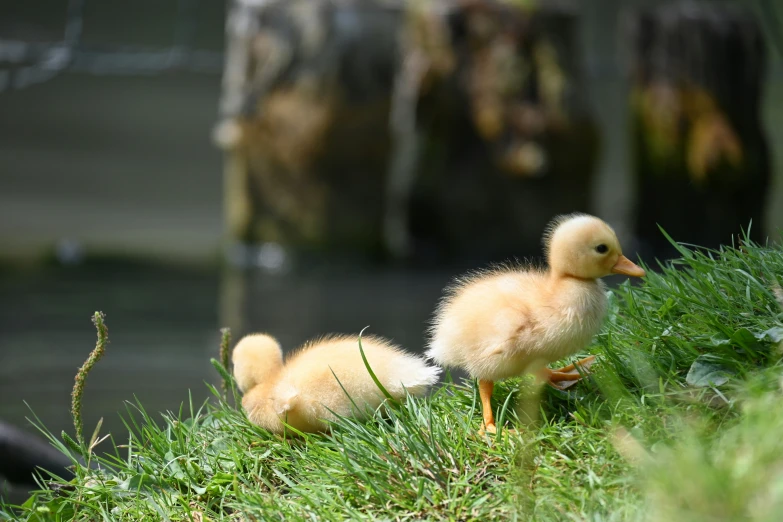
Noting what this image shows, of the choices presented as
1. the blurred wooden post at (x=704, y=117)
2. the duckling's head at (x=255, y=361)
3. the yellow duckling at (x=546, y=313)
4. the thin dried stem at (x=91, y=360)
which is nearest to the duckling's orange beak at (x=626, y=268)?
the yellow duckling at (x=546, y=313)

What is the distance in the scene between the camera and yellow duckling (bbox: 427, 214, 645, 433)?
1.94 meters

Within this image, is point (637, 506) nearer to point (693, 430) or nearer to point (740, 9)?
point (693, 430)

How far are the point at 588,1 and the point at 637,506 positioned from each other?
49.2 ft

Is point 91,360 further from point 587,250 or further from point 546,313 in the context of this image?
point 587,250

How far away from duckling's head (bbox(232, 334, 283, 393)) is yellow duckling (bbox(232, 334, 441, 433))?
0.28 feet

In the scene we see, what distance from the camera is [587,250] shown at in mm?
1941

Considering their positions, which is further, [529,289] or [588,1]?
[588,1]

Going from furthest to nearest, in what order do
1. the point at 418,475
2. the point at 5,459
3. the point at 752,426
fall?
the point at 5,459, the point at 418,475, the point at 752,426

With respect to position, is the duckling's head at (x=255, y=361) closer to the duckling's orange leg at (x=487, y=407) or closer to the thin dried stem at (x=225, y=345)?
the thin dried stem at (x=225, y=345)

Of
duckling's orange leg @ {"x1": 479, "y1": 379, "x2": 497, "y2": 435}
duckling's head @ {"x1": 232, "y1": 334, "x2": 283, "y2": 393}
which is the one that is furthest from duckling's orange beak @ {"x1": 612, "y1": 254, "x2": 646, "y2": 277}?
duckling's head @ {"x1": 232, "y1": 334, "x2": 283, "y2": 393}

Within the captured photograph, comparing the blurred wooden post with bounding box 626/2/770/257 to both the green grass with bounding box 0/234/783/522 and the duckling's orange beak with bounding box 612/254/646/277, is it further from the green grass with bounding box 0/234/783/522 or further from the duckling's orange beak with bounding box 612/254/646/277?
the duckling's orange beak with bounding box 612/254/646/277

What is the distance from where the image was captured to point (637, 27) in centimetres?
1013

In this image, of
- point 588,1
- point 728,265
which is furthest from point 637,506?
point 588,1

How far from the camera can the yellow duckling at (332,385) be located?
2131 mm
